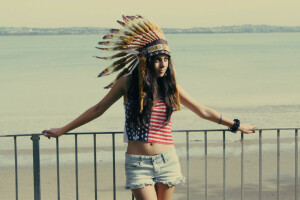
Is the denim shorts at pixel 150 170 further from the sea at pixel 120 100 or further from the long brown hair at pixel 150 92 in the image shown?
the sea at pixel 120 100

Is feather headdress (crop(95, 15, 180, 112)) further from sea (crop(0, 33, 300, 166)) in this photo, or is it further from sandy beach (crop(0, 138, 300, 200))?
sea (crop(0, 33, 300, 166))

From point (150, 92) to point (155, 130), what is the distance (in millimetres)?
282

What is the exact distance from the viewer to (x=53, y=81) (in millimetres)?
40969

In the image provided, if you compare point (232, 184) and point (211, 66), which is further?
point (211, 66)

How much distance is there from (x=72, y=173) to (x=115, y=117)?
33.6ft

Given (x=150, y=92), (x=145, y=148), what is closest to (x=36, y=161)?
(x=145, y=148)

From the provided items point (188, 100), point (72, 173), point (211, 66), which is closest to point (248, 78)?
point (211, 66)

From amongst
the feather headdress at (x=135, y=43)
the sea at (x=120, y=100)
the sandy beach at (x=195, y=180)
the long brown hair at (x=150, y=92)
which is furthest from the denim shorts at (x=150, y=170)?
the sea at (x=120, y=100)

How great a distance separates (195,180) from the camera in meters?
12.1

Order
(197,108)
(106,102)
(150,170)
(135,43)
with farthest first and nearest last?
1. (197,108)
2. (135,43)
3. (106,102)
4. (150,170)

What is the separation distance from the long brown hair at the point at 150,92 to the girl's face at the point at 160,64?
3 centimetres

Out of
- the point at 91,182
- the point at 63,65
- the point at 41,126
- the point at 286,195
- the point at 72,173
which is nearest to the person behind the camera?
the point at 286,195

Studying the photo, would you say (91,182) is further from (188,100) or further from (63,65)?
(63,65)

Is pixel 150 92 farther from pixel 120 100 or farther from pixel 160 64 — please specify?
pixel 120 100
